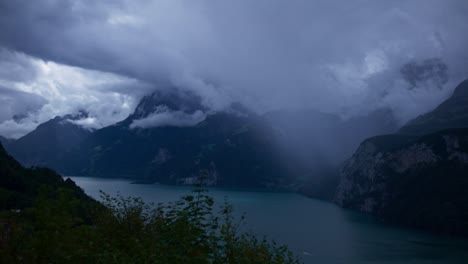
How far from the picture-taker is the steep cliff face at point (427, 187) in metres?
146

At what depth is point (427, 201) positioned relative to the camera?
163 m

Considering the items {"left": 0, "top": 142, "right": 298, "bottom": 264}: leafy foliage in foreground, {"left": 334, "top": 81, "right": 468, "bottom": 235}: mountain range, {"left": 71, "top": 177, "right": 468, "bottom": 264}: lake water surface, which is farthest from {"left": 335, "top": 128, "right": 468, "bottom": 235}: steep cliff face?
{"left": 0, "top": 142, "right": 298, "bottom": 264}: leafy foliage in foreground

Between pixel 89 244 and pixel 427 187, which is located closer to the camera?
pixel 89 244

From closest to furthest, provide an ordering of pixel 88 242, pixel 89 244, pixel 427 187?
pixel 89 244
pixel 88 242
pixel 427 187

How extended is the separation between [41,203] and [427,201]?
571 ft

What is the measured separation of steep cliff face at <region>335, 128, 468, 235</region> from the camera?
5748 inches

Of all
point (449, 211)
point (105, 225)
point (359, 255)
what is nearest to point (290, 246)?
point (359, 255)

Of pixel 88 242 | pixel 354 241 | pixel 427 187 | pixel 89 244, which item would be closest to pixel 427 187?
pixel 427 187

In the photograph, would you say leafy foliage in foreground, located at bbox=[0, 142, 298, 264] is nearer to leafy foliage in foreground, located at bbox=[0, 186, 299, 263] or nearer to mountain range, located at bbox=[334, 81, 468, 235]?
leafy foliage in foreground, located at bbox=[0, 186, 299, 263]

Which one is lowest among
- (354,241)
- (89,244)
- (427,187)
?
(354,241)

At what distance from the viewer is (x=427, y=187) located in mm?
171625

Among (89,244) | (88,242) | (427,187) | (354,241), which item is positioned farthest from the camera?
(427,187)

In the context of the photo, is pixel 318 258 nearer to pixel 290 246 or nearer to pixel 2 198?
pixel 290 246

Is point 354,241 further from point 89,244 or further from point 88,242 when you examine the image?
point 89,244
